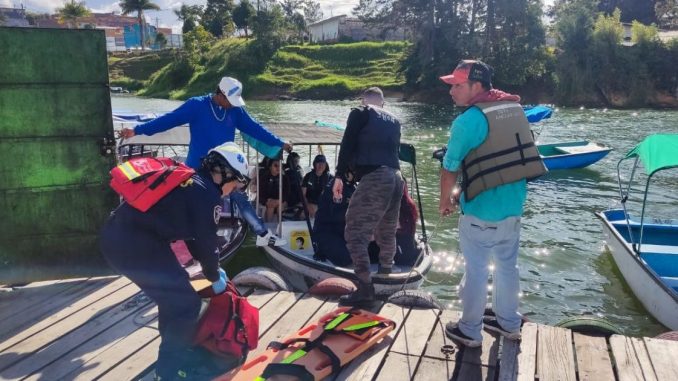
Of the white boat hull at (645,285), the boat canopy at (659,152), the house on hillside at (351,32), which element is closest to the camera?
the boat canopy at (659,152)

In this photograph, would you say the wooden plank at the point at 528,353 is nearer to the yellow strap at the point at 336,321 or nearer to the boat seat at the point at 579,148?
the yellow strap at the point at 336,321

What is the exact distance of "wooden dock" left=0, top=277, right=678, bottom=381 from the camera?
13.6 feet

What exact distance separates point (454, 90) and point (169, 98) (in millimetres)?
65425

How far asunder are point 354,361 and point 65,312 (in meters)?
2.83

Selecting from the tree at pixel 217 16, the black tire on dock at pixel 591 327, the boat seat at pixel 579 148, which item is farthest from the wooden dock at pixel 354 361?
the tree at pixel 217 16

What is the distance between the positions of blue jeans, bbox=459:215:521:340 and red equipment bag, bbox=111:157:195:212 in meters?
2.16

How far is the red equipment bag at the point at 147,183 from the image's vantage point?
11.5 ft

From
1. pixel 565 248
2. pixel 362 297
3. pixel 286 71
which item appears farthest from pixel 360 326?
pixel 286 71

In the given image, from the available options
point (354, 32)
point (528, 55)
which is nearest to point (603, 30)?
point (528, 55)

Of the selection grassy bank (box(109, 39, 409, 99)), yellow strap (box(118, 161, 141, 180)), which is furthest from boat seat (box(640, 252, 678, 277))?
grassy bank (box(109, 39, 409, 99))

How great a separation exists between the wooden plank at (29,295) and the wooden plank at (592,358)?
4.95 metres

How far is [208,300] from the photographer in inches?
171

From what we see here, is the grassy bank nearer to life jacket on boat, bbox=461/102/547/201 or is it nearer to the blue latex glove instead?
life jacket on boat, bbox=461/102/547/201

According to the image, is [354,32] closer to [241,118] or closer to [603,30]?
[603,30]
